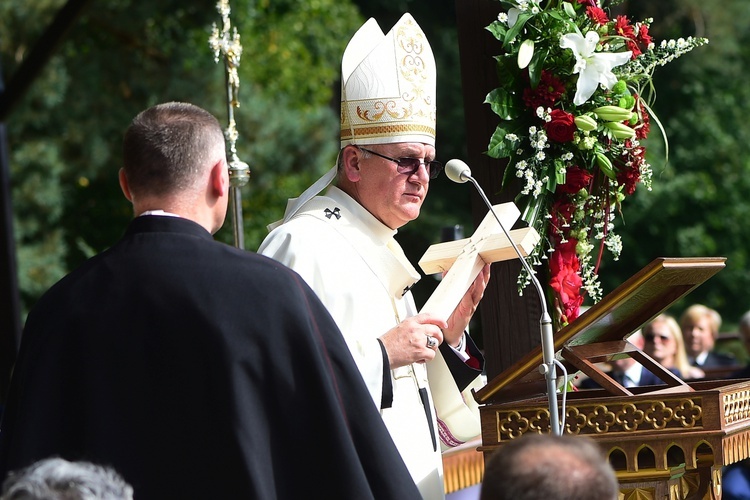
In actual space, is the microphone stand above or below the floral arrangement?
below

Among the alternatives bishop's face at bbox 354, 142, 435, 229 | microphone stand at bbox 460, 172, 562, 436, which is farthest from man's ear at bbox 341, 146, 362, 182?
microphone stand at bbox 460, 172, 562, 436

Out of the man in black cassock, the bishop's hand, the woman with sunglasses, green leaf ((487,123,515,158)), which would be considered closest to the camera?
the man in black cassock

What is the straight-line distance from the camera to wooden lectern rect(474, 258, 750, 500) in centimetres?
341

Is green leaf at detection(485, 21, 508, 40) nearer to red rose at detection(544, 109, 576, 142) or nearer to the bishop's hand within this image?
red rose at detection(544, 109, 576, 142)

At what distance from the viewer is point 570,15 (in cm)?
422

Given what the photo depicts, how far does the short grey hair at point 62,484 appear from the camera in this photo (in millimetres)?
2184

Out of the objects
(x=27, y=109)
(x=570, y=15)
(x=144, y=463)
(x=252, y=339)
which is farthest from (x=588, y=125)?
(x=27, y=109)

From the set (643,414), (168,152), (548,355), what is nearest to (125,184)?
(168,152)

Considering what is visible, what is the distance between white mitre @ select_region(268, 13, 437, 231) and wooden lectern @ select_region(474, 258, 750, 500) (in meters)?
0.99

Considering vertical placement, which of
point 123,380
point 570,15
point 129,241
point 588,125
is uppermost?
point 570,15

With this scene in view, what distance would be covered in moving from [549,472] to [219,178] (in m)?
1.24

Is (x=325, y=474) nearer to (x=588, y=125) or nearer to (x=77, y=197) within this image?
(x=588, y=125)

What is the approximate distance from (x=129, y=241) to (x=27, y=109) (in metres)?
15.7

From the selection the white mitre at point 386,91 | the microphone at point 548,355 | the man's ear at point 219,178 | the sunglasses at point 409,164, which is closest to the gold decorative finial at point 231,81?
the white mitre at point 386,91
